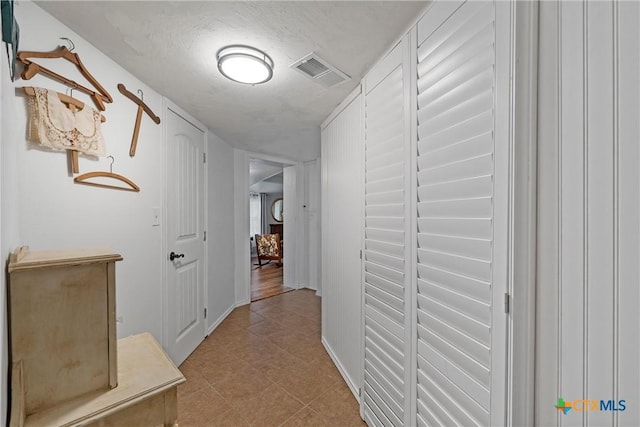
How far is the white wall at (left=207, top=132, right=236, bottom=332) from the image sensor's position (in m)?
2.80

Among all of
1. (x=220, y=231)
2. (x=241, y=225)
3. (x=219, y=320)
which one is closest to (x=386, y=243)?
(x=220, y=231)

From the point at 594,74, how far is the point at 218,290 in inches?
129

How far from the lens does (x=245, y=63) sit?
1415 mm

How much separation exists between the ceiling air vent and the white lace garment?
1136 mm

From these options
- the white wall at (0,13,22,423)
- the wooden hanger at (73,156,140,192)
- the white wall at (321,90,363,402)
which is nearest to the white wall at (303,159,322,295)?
the white wall at (321,90,363,402)

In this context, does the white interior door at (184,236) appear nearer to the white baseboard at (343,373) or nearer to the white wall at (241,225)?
the white wall at (241,225)

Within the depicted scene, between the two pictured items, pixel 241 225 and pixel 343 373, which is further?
pixel 241 225

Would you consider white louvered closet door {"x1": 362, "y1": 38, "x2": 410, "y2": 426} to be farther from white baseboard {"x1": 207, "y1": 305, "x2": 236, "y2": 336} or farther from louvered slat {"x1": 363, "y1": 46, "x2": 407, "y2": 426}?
white baseboard {"x1": 207, "y1": 305, "x2": 236, "y2": 336}

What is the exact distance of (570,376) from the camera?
688 millimetres

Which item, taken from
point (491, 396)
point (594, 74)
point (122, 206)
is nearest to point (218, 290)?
point (122, 206)

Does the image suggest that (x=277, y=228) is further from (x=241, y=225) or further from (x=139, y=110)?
(x=139, y=110)

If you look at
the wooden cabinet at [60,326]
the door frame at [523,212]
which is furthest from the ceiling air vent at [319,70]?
the wooden cabinet at [60,326]

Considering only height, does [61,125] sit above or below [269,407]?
above

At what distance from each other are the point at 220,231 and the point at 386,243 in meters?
2.27
